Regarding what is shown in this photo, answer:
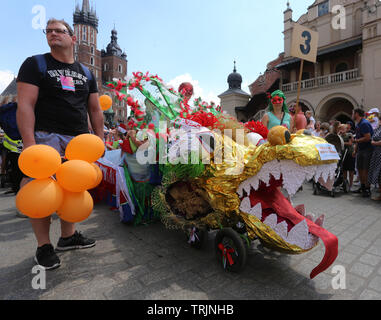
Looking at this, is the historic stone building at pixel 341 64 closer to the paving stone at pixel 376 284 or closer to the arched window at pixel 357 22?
the arched window at pixel 357 22

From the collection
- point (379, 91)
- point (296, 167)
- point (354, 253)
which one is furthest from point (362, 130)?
point (379, 91)

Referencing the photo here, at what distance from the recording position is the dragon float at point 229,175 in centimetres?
159

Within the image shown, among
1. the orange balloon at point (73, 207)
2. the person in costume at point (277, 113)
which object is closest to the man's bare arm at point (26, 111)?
the orange balloon at point (73, 207)

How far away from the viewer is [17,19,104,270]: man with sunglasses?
1835mm

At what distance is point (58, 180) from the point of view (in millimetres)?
1681

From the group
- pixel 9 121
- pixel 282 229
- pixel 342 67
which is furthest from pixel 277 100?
pixel 342 67

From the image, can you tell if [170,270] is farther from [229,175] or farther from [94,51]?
[94,51]

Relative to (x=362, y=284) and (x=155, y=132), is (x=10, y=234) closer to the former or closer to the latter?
(x=155, y=132)

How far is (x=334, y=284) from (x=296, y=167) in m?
0.94

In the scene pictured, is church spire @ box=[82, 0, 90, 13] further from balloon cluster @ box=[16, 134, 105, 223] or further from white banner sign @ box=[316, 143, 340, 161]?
white banner sign @ box=[316, 143, 340, 161]

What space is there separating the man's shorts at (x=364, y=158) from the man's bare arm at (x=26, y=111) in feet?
19.1

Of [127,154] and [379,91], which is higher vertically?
[379,91]

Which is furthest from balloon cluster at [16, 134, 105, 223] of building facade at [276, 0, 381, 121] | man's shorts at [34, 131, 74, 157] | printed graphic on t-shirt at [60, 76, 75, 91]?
building facade at [276, 0, 381, 121]

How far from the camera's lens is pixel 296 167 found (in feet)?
5.05
